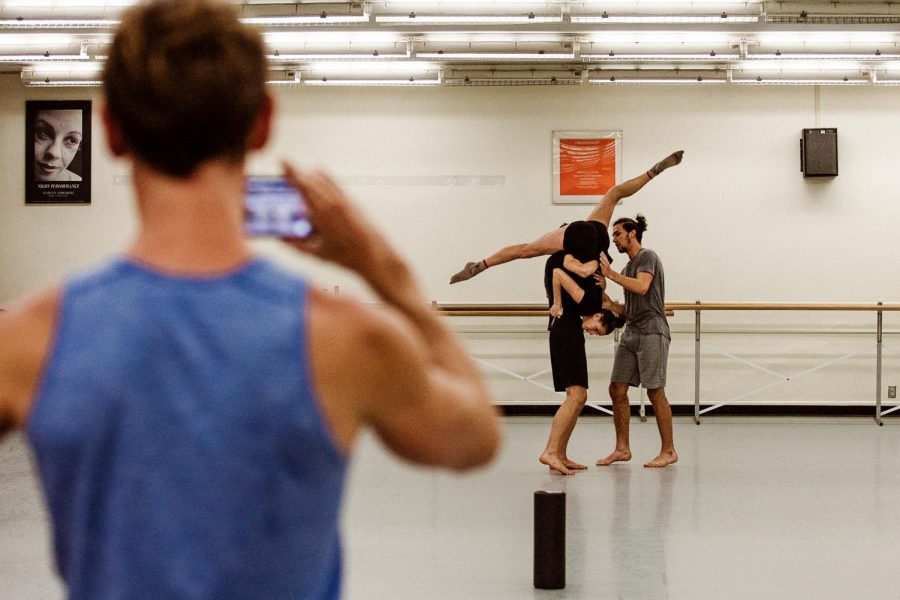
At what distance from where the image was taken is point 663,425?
677cm

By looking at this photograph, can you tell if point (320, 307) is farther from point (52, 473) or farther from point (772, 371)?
point (772, 371)

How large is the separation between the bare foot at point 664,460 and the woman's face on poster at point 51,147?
22.8ft

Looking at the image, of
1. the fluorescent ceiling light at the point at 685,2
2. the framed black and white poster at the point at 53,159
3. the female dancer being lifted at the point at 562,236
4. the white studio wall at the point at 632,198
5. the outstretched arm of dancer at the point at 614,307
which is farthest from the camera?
the framed black and white poster at the point at 53,159

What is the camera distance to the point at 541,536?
3795 millimetres

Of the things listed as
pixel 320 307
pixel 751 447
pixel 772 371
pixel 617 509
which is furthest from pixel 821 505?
pixel 320 307

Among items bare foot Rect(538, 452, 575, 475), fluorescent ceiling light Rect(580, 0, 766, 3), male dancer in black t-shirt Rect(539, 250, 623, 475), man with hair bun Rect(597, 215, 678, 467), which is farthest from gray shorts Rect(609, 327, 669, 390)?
fluorescent ceiling light Rect(580, 0, 766, 3)

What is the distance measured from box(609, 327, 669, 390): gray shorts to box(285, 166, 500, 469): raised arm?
5906mm

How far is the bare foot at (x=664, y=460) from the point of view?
6645 mm

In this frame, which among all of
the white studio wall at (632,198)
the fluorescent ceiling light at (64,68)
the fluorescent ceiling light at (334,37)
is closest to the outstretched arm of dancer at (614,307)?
the white studio wall at (632,198)

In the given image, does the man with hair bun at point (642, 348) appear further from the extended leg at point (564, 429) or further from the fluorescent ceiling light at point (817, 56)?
the fluorescent ceiling light at point (817, 56)

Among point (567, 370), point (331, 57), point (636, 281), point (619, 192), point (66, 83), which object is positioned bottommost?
point (567, 370)

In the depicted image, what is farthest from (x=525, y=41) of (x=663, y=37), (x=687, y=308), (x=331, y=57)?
(x=687, y=308)

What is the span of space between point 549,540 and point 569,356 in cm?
269

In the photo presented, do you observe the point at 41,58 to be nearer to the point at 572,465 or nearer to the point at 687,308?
the point at 572,465
